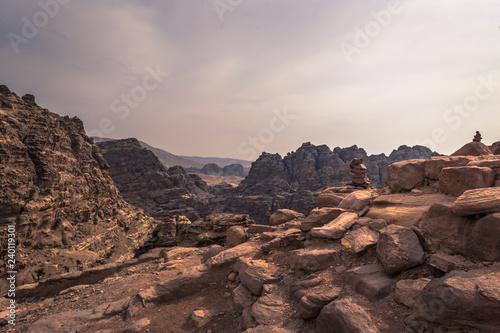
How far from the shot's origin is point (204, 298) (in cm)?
879

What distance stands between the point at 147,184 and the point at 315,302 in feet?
316

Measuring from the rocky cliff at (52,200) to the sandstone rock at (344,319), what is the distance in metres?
37.3

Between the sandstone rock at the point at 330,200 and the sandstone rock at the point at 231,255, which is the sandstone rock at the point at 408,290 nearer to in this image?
the sandstone rock at the point at 231,255

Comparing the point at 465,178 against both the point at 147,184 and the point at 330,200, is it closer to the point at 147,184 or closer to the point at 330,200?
the point at 330,200

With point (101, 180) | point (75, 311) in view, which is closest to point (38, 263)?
point (101, 180)

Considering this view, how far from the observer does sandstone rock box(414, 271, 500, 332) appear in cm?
351

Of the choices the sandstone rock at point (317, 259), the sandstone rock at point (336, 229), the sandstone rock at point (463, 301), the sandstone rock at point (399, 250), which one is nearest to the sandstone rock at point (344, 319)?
the sandstone rock at point (463, 301)

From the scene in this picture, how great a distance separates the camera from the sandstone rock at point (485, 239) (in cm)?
452

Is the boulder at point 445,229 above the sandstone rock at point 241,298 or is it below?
above

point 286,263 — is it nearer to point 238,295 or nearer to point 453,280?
point 238,295

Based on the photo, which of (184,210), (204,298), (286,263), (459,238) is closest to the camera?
(459,238)

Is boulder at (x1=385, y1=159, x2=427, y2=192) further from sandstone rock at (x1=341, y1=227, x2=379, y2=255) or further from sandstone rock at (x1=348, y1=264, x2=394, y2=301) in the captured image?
sandstone rock at (x1=348, y1=264, x2=394, y2=301)

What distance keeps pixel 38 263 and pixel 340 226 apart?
150 ft

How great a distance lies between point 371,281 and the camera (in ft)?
17.7
